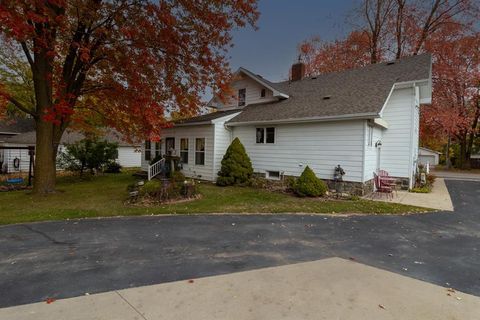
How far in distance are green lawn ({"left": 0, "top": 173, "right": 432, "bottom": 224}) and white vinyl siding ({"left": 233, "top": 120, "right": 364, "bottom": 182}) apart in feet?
6.23

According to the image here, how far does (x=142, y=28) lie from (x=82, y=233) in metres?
7.36

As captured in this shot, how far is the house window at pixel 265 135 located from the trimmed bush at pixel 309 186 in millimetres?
3173

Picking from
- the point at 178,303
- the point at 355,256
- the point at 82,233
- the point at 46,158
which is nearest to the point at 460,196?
the point at 355,256

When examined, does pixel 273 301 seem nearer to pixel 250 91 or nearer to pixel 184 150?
pixel 184 150

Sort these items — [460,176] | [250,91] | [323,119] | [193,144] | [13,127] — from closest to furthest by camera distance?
[323,119] < [193,144] < [250,91] < [460,176] < [13,127]

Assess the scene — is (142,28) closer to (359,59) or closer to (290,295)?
(290,295)

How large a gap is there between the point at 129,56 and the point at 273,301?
994cm

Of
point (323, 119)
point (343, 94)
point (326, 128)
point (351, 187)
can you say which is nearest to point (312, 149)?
point (326, 128)

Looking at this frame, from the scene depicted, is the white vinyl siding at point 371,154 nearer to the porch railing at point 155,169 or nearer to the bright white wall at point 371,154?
the bright white wall at point 371,154

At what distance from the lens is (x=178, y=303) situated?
306cm

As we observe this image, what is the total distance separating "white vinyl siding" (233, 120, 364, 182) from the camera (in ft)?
34.7

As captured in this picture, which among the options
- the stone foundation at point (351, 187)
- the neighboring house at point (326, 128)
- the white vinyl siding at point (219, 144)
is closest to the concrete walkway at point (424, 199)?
the stone foundation at point (351, 187)

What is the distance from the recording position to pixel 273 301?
314cm

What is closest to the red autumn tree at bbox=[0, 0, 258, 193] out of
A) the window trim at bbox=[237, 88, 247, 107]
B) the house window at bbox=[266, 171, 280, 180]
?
the window trim at bbox=[237, 88, 247, 107]
